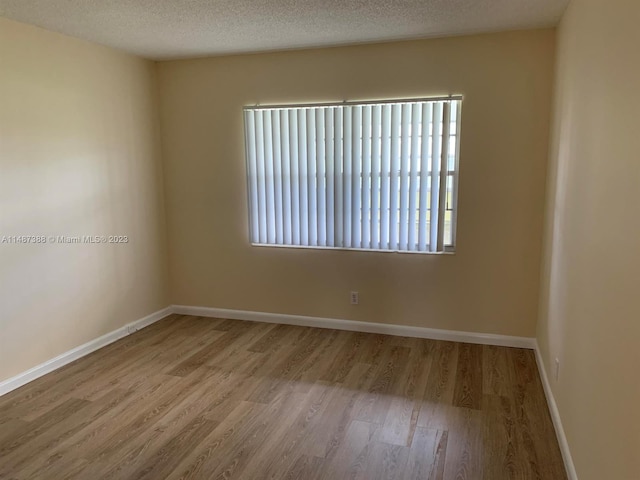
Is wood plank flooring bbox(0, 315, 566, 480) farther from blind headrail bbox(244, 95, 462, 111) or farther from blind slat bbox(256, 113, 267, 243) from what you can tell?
blind headrail bbox(244, 95, 462, 111)

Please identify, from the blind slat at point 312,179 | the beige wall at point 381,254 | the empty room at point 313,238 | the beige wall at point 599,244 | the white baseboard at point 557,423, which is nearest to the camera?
the beige wall at point 599,244

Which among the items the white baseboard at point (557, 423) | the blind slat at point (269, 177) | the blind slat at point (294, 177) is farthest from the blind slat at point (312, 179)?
the white baseboard at point (557, 423)

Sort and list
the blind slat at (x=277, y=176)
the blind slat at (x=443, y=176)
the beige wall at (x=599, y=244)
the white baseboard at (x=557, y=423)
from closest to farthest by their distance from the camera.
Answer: the beige wall at (x=599, y=244)
the white baseboard at (x=557, y=423)
the blind slat at (x=443, y=176)
the blind slat at (x=277, y=176)

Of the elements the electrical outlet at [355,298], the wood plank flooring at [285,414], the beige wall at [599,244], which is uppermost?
the beige wall at [599,244]

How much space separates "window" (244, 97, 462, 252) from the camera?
3.66 m

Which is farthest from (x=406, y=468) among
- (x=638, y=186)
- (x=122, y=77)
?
(x=122, y=77)

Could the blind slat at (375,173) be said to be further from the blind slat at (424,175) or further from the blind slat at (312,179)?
the blind slat at (312,179)

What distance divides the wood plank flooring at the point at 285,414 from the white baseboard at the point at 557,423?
0.04 meters

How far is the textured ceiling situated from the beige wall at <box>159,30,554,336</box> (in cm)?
23

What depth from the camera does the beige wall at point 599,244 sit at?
4.73ft

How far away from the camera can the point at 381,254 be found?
3.94 meters

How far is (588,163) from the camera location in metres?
2.10

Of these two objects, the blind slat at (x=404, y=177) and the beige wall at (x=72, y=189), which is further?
the blind slat at (x=404, y=177)

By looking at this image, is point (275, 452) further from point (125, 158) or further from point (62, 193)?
point (125, 158)
